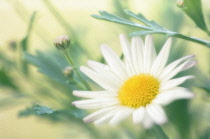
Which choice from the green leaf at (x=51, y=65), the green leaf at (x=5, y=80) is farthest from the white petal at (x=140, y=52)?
the green leaf at (x=5, y=80)

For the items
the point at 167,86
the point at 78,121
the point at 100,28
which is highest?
the point at 100,28

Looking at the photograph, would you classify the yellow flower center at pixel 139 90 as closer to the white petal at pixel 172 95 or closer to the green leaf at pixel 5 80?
the white petal at pixel 172 95

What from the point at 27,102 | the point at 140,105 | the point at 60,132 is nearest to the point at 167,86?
the point at 140,105

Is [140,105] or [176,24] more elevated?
[176,24]

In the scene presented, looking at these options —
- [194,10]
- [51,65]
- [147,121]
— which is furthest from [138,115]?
[51,65]

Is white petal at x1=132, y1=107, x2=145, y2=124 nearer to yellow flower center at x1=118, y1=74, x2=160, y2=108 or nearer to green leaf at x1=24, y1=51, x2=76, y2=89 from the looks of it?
yellow flower center at x1=118, y1=74, x2=160, y2=108

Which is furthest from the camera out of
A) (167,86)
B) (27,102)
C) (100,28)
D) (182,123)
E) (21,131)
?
(21,131)

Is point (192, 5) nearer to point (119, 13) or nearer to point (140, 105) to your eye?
point (140, 105)

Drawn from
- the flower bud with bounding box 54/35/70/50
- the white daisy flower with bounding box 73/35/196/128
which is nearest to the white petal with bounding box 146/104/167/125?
the white daisy flower with bounding box 73/35/196/128

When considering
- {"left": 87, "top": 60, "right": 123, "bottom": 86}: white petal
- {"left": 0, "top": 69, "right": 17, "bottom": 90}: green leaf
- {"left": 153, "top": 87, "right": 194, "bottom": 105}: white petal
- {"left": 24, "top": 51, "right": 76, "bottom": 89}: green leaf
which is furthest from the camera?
{"left": 0, "top": 69, "right": 17, "bottom": 90}: green leaf
